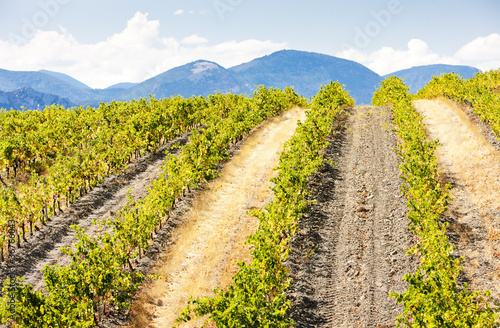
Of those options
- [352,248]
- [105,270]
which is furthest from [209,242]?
[352,248]

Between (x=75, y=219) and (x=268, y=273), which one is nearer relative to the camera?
(x=268, y=273)

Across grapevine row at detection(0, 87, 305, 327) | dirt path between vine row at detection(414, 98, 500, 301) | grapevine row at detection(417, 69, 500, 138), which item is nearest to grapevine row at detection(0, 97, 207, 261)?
grapevine row at detection(0, 87, 305, 327)

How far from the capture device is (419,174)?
1762 cm

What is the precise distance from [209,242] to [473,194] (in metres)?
14.0

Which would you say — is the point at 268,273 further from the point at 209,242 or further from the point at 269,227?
the point at 209,242

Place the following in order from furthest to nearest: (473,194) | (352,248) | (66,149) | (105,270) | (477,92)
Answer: (477,92) → (66,149) → (473,194) → (352,248) → (105,270)

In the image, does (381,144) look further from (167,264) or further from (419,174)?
(167,264)

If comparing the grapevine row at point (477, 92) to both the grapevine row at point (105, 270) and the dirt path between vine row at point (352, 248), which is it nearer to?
the dirt path between vine row at point (352, 248)

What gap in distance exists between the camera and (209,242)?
17.5 metres

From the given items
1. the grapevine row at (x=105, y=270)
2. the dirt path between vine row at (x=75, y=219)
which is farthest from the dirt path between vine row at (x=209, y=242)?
the dirt path between vine row at (x=75, y=219)

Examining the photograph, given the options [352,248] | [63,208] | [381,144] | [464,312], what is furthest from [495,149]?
[63,208]

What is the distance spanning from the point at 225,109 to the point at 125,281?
28.5m

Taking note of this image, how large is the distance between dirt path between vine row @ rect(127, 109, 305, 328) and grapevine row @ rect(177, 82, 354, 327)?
75cm

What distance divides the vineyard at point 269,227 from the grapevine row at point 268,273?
0.06 metres
